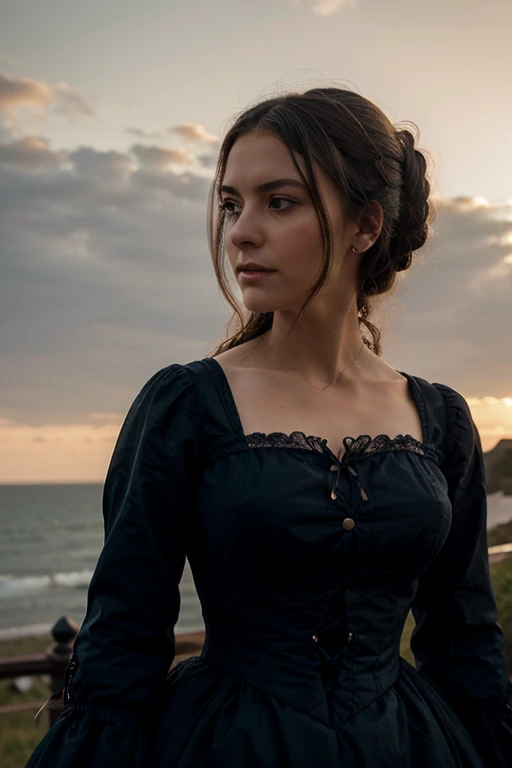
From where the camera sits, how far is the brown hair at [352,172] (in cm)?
150

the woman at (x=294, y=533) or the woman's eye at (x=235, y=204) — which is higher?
the woman's eye at (x=235, y=204)

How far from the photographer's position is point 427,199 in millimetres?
1818

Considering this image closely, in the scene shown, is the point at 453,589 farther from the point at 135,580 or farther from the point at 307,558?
the point at 135,580

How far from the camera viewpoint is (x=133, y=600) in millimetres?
1304

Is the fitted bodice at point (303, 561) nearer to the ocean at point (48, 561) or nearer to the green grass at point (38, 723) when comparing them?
the green grass at point (38, 723)

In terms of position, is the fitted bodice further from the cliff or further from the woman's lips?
the cliff

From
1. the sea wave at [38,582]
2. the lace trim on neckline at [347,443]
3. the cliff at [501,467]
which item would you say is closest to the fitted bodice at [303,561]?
the lace trim on neckline at [347,443]

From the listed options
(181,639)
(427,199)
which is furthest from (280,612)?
(181,639)

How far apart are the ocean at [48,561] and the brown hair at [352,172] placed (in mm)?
13279

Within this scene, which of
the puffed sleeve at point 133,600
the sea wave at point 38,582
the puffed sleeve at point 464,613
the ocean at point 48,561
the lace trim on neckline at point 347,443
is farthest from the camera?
the sea wave at point 38,582

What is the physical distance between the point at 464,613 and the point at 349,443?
51cm

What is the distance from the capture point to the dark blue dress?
1294 mm

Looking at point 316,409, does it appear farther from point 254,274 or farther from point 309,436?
point 254,274

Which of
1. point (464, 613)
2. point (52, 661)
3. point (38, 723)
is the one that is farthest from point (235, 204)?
point (38, 723)
